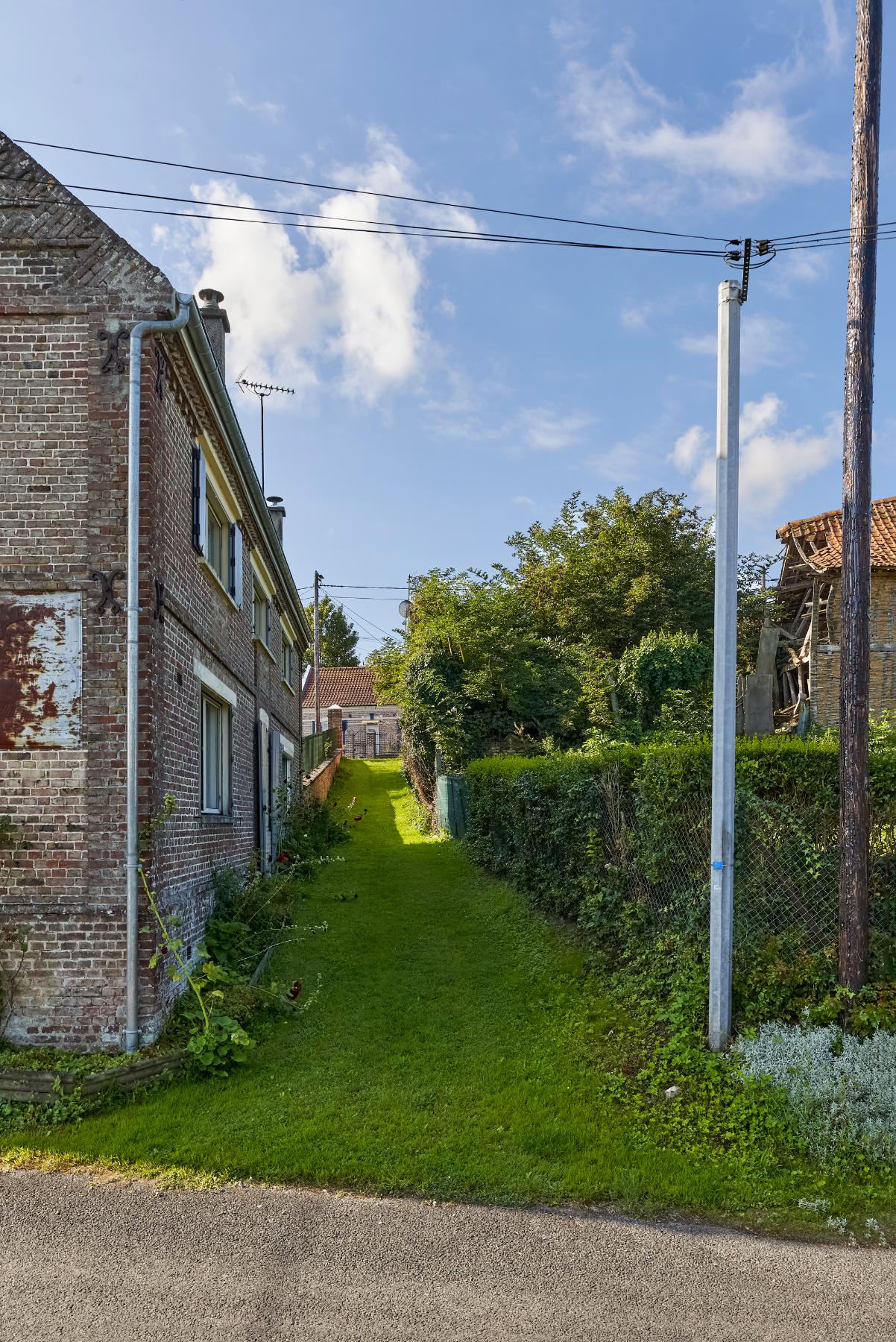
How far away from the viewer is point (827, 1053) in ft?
19.7

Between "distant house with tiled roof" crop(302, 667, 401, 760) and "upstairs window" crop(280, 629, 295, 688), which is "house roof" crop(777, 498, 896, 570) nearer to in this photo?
"upstairs window" crop(280, 629, 295, 688)

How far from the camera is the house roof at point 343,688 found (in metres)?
51.4

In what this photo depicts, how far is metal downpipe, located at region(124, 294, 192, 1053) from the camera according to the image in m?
6.39

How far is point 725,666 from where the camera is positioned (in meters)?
6.82

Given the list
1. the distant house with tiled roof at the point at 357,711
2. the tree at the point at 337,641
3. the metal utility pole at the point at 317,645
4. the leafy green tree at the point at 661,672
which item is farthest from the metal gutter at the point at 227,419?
the tree at the point at 337,641

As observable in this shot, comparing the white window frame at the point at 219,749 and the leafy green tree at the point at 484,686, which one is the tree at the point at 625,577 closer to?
the leafy green tree at the point at 484,686

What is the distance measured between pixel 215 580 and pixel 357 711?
137 feet

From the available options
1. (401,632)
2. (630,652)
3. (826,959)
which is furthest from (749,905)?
(401,632)

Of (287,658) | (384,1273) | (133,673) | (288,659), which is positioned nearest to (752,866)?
(384,1273)

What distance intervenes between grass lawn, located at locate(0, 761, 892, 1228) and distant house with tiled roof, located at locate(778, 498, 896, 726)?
11856 mm

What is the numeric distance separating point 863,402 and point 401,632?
19554 mm

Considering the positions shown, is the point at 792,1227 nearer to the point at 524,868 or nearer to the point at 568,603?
the point at 524,868

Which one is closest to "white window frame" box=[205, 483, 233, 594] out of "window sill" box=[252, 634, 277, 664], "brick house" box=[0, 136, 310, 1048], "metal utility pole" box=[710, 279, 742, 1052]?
"window sill" box=[252, 634, 277, 664]

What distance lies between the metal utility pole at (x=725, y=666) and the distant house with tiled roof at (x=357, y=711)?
3735cm
